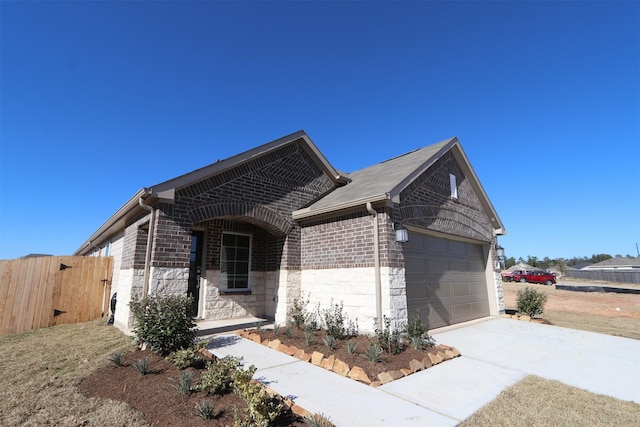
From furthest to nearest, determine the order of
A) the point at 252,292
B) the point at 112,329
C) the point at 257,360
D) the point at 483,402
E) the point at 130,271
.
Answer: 1. the point at 252,292
2. the point at 112,329
3. the point at 130,271
4. the point at 257,360
5. the point at 483,402

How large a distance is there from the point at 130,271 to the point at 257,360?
4.09 metres

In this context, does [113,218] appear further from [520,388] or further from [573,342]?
[573,342]

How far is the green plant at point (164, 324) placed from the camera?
18.1 ft

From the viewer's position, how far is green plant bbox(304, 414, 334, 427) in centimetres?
309

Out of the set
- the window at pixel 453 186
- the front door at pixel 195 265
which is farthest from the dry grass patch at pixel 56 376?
the window at pixel 453 186

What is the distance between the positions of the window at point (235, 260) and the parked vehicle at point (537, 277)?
38.8m

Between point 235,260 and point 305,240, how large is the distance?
220 cm

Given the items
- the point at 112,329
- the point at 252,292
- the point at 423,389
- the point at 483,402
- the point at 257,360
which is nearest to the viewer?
the point at 483,402

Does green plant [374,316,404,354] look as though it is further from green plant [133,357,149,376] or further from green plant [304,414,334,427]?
green plant [133,357,149,376]

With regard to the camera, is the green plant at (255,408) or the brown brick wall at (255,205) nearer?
the green plant at (255,408)

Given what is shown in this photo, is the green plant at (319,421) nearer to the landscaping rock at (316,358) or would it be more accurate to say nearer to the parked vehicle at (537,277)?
the landscaping rock at (316,358)

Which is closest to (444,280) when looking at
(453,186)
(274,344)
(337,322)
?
(453,186)

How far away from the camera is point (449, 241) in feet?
32.8

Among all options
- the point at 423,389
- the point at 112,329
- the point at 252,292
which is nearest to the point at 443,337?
the point at 423,389
